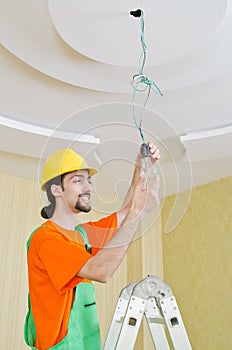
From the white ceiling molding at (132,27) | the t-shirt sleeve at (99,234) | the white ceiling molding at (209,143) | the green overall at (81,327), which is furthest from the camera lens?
the white ceiling molding at (209,143)

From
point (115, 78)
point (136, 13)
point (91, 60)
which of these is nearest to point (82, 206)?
point (136, 13)

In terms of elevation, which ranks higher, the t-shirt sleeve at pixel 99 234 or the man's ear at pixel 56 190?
the man's ear at pixel 56 190

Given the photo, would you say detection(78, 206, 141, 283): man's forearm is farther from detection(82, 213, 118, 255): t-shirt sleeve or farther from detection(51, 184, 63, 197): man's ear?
detection(51, 184, 63, 197): man's ear

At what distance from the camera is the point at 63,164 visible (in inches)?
42.8

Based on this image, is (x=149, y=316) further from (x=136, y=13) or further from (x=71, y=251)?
(x=136, y=13)

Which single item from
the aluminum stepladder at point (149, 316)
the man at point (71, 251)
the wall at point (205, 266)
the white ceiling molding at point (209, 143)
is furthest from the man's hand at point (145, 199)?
the wall at point (205, 266)

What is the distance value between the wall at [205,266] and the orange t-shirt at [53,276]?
2123 mm

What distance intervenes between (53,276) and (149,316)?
0.32 meters

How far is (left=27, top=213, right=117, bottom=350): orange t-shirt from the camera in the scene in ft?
4.25

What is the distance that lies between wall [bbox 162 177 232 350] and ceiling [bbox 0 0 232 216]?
2.78ft

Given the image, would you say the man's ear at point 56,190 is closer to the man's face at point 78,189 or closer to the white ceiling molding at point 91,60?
the man's face at point 78,189

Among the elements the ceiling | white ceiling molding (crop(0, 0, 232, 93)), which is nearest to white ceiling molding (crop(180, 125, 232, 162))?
the ceiling

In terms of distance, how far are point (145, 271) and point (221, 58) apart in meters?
2.26

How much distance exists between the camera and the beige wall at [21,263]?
127 inches
